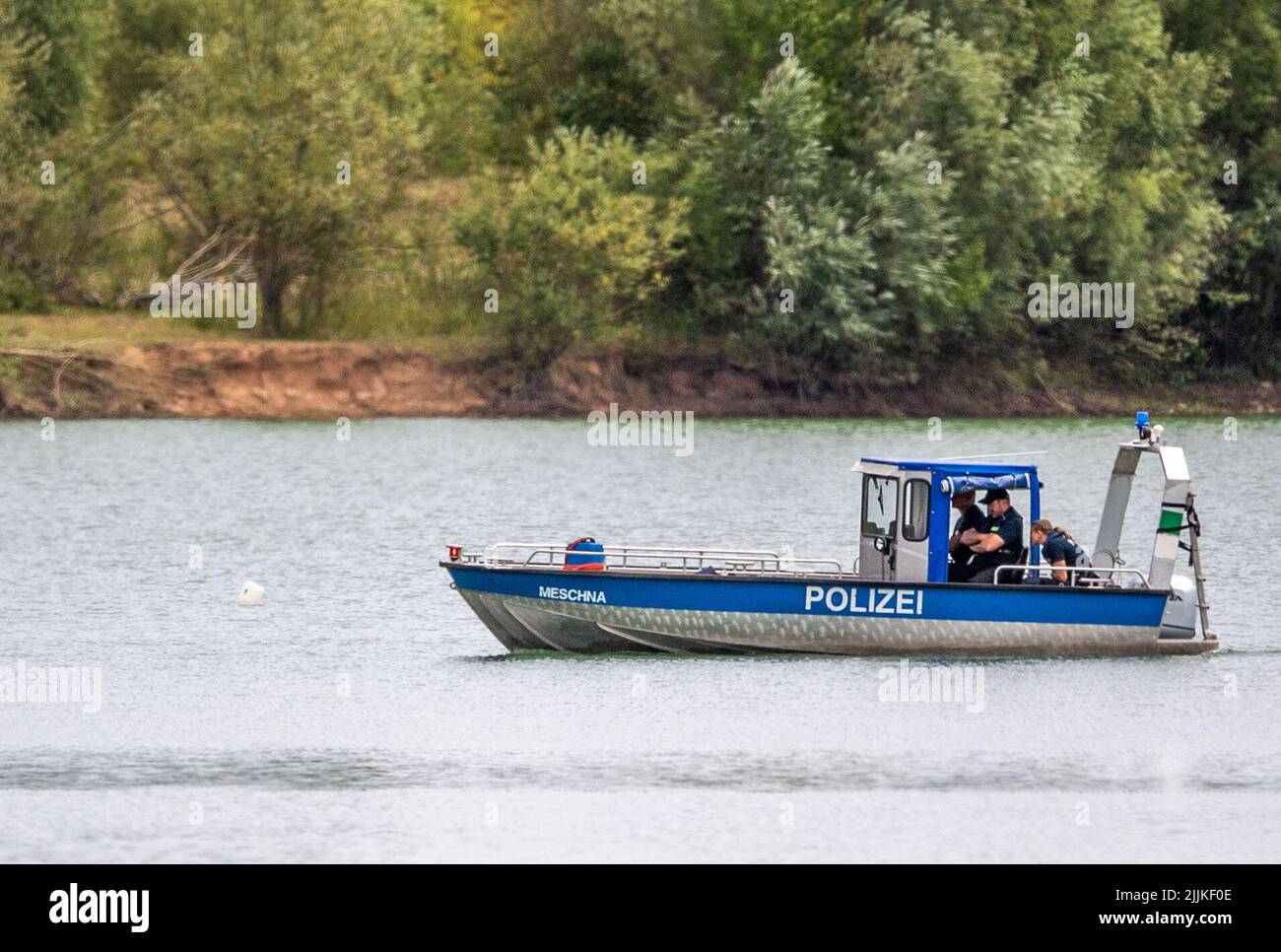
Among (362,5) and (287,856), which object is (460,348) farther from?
(287,856)

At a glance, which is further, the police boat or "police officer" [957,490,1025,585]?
"police officer" [957,490,1025,585]

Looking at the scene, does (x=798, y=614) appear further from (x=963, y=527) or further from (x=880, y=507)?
(x=963, y=527)

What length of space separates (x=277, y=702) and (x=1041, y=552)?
935cm

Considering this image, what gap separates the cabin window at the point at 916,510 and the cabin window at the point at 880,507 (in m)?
0.19

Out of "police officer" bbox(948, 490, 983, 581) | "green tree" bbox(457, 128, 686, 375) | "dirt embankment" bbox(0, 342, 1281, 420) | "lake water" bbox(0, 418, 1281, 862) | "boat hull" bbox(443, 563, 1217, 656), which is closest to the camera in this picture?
"lake water" bbox(0, 418, 1281, 862)

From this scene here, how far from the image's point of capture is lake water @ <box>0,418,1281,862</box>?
2388 centimetres

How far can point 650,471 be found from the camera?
6462cm

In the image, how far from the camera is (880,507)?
A: 31188 mm

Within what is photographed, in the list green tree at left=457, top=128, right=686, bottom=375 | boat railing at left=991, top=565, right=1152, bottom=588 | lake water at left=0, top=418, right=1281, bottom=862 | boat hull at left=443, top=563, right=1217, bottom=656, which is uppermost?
green tree at left=457, top=128, right=686, bottom=375

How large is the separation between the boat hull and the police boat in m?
0.02

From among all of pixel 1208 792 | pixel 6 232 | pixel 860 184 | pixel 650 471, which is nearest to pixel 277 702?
pixel 1208 792

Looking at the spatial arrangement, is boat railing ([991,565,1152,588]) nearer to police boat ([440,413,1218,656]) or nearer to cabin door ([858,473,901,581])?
police boat ([440,413,1218,656])

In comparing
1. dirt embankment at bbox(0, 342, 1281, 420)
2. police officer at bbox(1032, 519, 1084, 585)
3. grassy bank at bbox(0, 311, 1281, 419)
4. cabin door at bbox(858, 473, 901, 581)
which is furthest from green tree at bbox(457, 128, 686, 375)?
police officer at bbox(1032, 519, 1084, 585)
